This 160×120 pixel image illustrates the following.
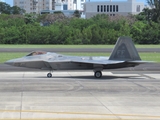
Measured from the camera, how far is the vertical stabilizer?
28391mm

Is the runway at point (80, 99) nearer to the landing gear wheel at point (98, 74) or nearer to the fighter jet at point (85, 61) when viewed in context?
the fighter jet at point (85, 61)


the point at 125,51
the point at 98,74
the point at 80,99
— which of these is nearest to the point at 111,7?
the point at 125,51

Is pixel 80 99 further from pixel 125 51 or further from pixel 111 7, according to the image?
pixel 111 7

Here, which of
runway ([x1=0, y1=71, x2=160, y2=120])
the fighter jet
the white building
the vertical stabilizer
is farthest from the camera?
the white building

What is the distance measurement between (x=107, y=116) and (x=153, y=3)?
113465mm

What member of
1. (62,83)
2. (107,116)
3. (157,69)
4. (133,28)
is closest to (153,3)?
(133,28)

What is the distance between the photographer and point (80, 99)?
18453 mm

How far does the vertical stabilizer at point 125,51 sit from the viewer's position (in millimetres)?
28391

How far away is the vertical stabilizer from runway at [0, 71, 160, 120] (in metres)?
3.01

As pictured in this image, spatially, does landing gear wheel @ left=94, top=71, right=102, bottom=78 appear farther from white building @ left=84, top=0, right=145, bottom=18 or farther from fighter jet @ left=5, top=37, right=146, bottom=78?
white building @ left=84, top=0, right=145, bottom=18

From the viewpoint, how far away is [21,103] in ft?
56.9

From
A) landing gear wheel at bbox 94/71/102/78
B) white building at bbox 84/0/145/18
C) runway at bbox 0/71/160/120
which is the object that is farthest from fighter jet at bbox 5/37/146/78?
white building at bbox 84/0/145/18

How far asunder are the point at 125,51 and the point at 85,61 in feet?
9.12

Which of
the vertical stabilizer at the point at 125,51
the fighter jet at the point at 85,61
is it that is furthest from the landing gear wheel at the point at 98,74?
the vertical stabilizer at the point at 125,51
